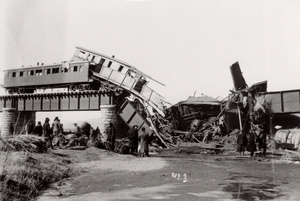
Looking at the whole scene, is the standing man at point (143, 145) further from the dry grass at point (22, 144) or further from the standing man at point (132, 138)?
the dry grass at point (22, 144)

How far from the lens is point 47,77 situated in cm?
3030

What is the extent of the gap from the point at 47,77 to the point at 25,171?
23568 mm

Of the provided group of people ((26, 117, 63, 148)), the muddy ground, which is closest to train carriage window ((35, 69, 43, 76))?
group of people ((26, 117, 63, 148))

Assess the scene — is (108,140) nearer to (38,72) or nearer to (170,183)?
(170,183)

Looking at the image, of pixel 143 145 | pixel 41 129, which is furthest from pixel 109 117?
pixel 143 145

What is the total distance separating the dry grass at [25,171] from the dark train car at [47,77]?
16.7 meters

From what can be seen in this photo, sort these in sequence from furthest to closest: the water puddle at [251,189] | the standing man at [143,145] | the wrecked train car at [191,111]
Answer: the wrecked train car at [191,111], the standing man at [143,145], the water puddle at [251,189]

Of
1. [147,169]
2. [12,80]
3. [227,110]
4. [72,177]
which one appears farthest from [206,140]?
[12,80]

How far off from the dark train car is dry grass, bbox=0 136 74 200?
54.7 feet

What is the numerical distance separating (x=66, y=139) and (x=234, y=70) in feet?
42.9

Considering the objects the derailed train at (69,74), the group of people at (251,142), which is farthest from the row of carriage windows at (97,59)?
the group of people at (251,142)

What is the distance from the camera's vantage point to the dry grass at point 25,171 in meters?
6.93

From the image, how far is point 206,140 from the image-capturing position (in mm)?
21906

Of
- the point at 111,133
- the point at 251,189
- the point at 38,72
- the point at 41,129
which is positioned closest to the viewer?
the point at 251,189
